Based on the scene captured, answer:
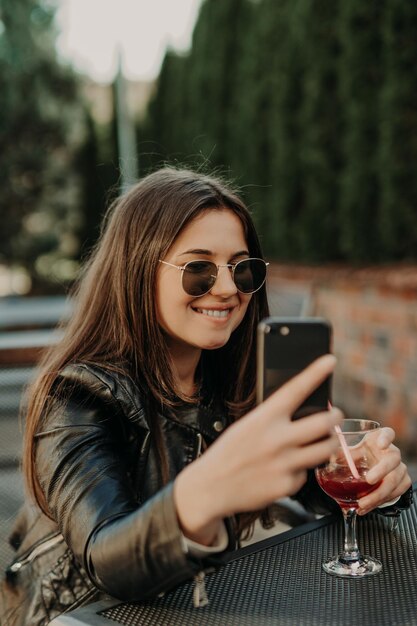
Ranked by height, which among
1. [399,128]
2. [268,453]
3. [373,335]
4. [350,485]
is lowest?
[373,335]

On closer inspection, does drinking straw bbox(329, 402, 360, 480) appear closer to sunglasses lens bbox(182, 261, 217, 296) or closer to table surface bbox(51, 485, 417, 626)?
table surface bbox(51, 485, 417, 626)

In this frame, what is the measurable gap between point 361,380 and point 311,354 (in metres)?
4.55

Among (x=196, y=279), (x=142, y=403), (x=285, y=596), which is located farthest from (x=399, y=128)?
(x=285, y=596)

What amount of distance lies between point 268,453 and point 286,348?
19 cm

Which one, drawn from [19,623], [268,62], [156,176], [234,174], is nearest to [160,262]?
[156,176]

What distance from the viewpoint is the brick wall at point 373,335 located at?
4602 millimetres

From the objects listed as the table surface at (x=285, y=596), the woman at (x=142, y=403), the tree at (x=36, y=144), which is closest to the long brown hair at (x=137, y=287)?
the woman at (x=142, y=403)

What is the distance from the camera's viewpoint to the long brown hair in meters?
1.64

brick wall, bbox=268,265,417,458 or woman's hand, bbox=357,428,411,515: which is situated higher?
woman's hand, bbox=357,428,411,515

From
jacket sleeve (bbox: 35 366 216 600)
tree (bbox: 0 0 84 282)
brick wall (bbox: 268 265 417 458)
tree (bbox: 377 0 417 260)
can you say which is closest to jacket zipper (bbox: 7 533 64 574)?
jacket sleeve (bbox: 35 366 216 600)

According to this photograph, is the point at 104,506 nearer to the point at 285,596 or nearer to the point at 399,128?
the point at 285,596

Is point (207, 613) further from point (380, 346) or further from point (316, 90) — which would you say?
point (316, 90)

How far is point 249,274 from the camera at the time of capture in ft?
5.41

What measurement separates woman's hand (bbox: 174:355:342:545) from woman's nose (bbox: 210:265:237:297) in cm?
71
